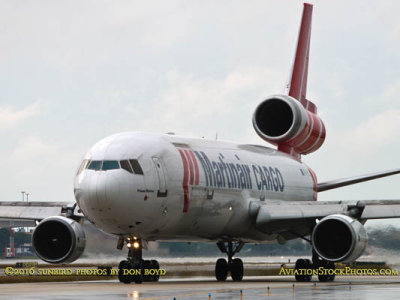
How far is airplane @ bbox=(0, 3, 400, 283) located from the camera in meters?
25.6

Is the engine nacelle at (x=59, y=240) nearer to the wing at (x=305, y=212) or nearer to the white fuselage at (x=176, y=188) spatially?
the white fuselage at (x=176, y=188)

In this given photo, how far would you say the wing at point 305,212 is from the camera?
29.7 meters

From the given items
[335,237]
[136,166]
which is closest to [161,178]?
[136,166]

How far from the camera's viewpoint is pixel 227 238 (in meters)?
31.9

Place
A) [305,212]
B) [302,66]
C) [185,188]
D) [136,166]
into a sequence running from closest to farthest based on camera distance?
[136,166] → [185,188] → [305,212] → [302,66]

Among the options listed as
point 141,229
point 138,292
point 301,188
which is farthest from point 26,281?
point 301,188

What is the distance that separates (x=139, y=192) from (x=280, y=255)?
24970 mm

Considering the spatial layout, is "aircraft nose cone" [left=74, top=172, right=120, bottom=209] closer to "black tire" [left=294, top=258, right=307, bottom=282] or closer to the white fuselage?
the white fuselage

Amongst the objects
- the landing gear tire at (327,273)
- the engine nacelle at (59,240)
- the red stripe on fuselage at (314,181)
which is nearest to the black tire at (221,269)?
the landing gear tire at (327,273)

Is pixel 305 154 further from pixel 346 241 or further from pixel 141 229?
pixel 141 229

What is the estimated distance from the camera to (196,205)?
28250 millimetres

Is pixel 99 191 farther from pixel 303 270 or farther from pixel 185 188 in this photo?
pixel 303 270

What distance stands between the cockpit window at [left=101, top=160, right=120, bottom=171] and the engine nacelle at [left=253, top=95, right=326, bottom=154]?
1237cm

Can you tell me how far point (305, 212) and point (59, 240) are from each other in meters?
8.20
